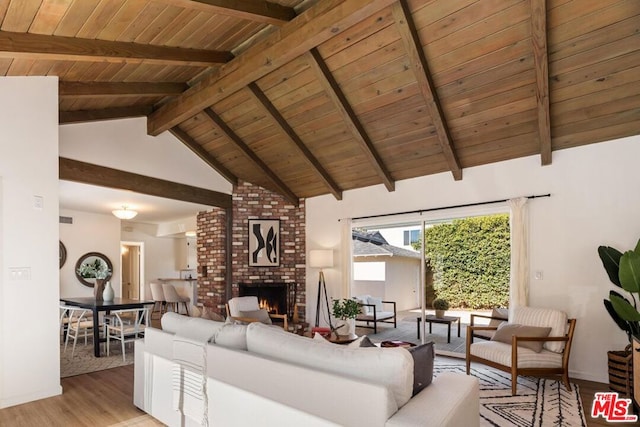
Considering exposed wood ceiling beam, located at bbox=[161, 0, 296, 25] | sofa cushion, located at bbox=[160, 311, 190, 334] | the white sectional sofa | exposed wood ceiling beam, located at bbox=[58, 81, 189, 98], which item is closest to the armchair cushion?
sofa cushion, located at bbox=[160, 311, 190, 334]

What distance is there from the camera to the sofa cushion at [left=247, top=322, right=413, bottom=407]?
2.09m

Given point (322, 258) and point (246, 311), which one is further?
point (322, 258)

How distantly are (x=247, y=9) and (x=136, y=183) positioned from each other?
151 inches

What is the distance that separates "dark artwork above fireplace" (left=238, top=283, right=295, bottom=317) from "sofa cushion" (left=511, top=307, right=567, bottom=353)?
4160 mm

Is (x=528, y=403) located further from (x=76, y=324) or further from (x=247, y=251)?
(x=76, y=324)

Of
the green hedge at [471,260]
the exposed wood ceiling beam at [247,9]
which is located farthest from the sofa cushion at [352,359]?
the green hedge at [471,260]

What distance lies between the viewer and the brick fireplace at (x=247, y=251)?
7797mm

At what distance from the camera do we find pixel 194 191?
734 cm

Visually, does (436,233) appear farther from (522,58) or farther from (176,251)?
(176,251)

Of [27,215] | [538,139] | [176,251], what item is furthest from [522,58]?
[176,251]

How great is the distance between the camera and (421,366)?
92.9 inches

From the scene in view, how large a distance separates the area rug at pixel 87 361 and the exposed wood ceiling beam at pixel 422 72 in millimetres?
4882

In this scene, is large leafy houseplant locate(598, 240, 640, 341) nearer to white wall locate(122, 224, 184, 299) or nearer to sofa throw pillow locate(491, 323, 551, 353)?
sofa throw pillow locate(491, 323, 551, 353)

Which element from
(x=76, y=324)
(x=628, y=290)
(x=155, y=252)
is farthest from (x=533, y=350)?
(x=155, y=252)
